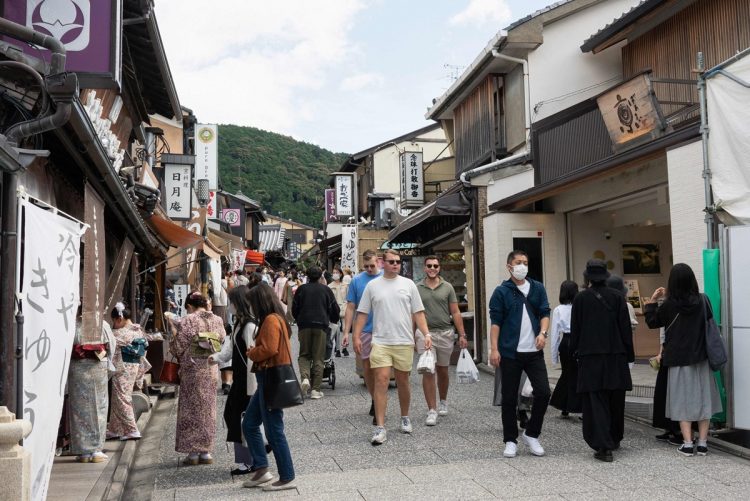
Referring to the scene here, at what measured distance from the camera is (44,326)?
16.5ft

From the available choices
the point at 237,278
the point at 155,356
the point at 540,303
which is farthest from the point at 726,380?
the point at 237,278

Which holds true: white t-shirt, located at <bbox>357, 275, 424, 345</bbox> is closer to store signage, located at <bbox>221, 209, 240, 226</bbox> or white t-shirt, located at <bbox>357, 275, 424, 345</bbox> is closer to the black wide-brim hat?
the black wide-brim hat

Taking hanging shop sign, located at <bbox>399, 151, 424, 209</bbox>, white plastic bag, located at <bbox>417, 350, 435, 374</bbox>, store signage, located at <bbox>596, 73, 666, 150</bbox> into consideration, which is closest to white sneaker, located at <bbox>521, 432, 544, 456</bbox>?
white plastic bag, located at <bbox>417, 350, 435, 374</bbox>

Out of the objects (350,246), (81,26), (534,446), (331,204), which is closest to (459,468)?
(534,446)

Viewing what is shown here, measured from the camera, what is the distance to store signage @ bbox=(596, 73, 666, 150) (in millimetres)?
9844

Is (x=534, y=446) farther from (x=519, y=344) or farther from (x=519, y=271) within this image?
A: (x=519, y=271)

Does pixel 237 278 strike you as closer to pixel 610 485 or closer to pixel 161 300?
pixel 161 300

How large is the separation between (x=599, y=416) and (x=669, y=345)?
3.35 ft

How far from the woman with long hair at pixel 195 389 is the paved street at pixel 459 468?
233 mm

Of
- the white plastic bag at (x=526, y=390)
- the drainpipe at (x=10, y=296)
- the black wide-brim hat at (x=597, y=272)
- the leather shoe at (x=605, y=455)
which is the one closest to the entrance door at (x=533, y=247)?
the white plastic bag at (x=526, y=390)

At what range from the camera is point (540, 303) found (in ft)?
24.8

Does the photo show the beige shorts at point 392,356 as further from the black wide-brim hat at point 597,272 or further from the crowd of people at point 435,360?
the black wide-brim hat at point 597,272

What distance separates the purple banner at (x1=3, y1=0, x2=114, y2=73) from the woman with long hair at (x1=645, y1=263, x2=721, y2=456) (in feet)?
19.0

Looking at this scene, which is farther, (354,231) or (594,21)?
(354,231)
